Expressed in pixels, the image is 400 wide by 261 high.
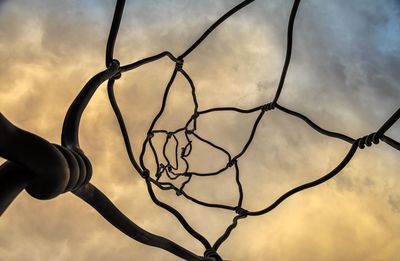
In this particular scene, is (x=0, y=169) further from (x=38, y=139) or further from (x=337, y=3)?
(x=337, y=3)

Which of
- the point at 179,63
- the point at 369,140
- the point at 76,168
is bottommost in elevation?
the point at 76,168

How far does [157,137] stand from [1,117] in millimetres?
1281

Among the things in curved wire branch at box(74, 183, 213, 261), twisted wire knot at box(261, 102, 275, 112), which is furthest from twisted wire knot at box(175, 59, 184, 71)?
curved wire branch at box(74, 183, 213, 261)

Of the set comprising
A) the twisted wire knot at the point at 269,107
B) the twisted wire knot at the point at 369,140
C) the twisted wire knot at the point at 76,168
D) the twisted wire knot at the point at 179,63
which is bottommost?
the twisted wire knot at the point at 76,168

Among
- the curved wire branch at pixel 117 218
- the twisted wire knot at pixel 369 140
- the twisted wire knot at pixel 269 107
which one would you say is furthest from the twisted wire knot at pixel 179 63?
the curved wire branch at pixel 117 218

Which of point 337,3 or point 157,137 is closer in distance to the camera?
point 337,3

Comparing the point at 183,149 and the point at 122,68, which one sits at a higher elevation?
the point at 183,149

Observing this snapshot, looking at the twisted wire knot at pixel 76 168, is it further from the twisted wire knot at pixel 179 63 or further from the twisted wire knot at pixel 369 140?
the twisted wire knot at pixel 179 63

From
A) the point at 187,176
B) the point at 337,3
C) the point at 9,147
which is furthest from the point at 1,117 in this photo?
the point at 337,3

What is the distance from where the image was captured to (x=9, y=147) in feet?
0.73

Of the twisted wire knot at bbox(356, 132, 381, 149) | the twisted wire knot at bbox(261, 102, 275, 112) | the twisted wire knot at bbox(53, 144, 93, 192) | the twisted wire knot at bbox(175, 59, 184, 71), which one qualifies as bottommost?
the twisted wire knot at bbox(53, 144, 93, 192)

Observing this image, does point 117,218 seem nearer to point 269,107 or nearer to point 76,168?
point 76,168

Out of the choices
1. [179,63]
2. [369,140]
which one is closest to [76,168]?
[369,140]

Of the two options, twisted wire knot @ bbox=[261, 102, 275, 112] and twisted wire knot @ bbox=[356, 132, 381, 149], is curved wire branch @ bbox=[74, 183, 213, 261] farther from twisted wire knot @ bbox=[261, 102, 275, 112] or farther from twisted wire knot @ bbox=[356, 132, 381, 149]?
twisted wire knot @ bbox=[261, 102, 275, 112]
